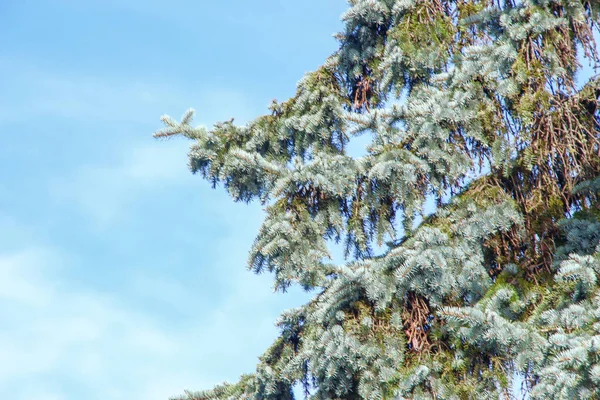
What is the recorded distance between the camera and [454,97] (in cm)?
562

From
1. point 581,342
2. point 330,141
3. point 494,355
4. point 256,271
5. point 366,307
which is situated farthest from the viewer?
point 330,141

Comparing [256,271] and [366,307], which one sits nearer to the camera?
[366,307]

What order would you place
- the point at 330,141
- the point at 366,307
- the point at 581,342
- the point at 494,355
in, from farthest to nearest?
the point at 330,141 < the point at 366,307 < the point at 494,355 < the point at 581,342

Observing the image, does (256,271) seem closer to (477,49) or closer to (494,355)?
(494,355)

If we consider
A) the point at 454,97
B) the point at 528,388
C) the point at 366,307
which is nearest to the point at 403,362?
the point at 366,307

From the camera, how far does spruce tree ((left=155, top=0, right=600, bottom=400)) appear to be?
5156 millimetres

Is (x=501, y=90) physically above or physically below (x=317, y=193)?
above

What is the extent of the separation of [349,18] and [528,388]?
11.6 ft

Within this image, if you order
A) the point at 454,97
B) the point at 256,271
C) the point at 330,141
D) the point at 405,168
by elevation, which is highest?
the point at 330,141

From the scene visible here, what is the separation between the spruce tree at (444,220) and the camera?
516 centimetres

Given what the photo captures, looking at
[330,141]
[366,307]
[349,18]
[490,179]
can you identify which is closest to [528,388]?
A: [366,307]

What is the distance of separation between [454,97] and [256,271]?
189 cm

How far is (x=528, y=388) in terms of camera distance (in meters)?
5.17

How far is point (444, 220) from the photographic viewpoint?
5.68 meters
